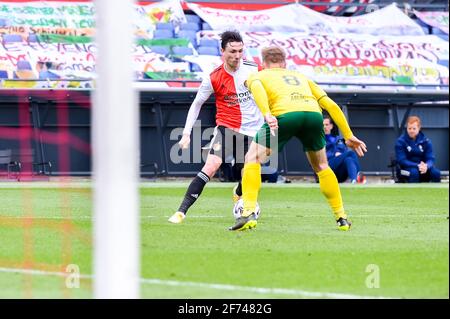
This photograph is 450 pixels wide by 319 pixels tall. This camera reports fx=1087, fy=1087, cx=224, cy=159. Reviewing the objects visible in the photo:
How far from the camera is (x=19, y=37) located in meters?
23.8

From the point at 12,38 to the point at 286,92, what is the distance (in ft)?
46.4

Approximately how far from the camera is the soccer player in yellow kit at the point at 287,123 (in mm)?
10633

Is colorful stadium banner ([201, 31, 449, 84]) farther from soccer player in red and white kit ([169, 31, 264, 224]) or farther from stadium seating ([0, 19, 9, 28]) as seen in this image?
soccer player in red and white kit ([169, 31, 264, 224])

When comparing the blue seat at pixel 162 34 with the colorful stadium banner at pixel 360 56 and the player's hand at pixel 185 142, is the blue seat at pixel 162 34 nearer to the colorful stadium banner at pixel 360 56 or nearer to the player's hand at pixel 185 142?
the colorful stadium banner at pixel 360 56

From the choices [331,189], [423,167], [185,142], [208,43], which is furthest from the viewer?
[208,43]

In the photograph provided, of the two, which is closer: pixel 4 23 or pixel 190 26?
pixel 4 23

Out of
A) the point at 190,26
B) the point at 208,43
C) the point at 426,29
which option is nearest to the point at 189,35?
the point at 190,26

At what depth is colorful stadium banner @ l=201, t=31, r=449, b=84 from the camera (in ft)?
83.9

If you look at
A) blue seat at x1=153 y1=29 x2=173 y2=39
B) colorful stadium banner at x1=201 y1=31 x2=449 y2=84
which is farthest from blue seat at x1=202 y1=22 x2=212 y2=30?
blue seat at x1=153 y1=29 x2=173 y2=39

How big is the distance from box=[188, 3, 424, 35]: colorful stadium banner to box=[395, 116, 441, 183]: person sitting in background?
5945 mm

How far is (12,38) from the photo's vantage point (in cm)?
2372

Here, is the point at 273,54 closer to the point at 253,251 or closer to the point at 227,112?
the point at 227,112

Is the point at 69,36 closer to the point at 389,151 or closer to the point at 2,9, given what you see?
the point at 2,9
